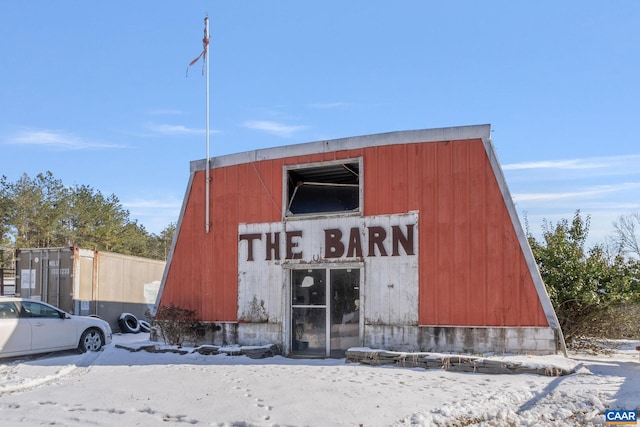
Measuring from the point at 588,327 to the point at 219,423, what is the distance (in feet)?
31.5

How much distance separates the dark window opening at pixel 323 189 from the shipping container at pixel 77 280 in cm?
874

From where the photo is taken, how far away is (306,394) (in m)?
8.60

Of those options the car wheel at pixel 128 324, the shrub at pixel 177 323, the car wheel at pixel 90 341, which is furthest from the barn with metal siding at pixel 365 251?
the car wheel at pixel 128 324

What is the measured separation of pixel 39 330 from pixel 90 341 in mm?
1510

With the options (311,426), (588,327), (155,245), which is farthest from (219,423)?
(155,245)

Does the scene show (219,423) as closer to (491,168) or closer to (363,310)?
(363,310)

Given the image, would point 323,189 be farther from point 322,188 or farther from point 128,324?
point 128,324

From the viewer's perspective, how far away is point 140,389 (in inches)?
366

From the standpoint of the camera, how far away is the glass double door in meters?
13.1

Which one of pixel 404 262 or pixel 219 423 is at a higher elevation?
pixel 404 262

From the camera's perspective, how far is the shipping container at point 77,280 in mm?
18953

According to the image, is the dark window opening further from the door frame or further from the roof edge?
the door frame

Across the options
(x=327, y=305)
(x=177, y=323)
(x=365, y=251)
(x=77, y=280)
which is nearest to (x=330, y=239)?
(x=365, y=251)

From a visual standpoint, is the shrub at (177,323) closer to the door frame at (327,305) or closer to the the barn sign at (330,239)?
the the barn sign at (330,239)
